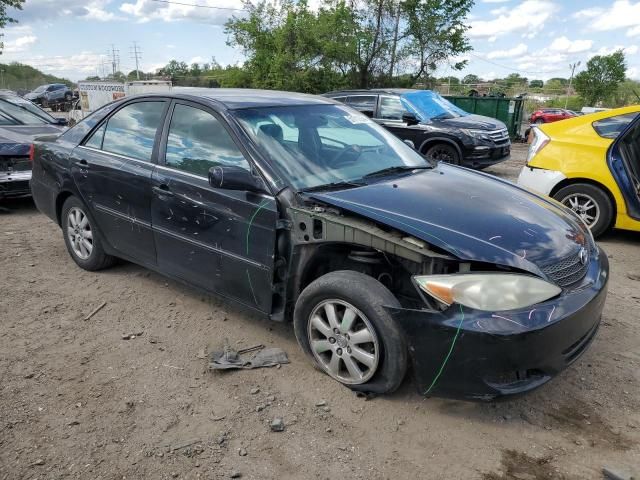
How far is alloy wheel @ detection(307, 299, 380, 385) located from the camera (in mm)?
2717

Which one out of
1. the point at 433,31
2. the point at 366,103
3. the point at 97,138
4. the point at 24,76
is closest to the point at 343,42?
the point at 433,31

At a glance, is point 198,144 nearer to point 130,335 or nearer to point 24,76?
point 130,335

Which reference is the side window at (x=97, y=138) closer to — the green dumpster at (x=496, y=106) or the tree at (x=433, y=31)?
the green dumpster at (x=496, y=106)

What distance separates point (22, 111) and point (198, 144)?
240 inches

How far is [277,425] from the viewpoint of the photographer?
2639 millimetres

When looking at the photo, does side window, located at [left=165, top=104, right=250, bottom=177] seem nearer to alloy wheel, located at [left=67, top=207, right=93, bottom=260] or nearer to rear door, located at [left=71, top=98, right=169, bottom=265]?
rear door, located at [left=71, top=98, right=169, bottom=265]

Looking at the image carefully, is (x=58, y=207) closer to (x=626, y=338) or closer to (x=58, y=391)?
(x=58, y=391)

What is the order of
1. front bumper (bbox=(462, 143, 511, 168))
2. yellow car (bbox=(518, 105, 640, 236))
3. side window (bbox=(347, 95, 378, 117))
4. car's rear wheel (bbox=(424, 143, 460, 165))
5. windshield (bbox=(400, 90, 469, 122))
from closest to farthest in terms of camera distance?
yellow car (bbox=(518, 105, 640, 236))
front bumper (bbox=(462, 143, 511, 168))
car's rear wheel (bbox=(424, 143, 460, 165))
windshield (bbox=(400, 90, 469, 122))
side window (bbox=(347, 95, 378, 117))

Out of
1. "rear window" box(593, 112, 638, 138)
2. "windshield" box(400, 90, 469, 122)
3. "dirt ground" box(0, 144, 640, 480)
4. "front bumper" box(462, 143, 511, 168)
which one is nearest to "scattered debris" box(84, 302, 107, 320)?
"dirt ground" box(0, 144, 640, 480)

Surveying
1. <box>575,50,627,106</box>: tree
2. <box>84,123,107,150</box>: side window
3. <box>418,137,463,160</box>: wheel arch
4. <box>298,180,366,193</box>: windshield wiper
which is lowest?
<box>418,137,463,160</box>: wheel arch

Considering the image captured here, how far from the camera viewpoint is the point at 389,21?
23.7m

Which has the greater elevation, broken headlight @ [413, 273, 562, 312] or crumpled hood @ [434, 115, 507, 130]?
crumpled hood @ [434, 115, 507, 130]

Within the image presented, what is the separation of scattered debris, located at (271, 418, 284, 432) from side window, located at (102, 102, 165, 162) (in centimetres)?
216

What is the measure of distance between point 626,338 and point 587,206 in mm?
2514
